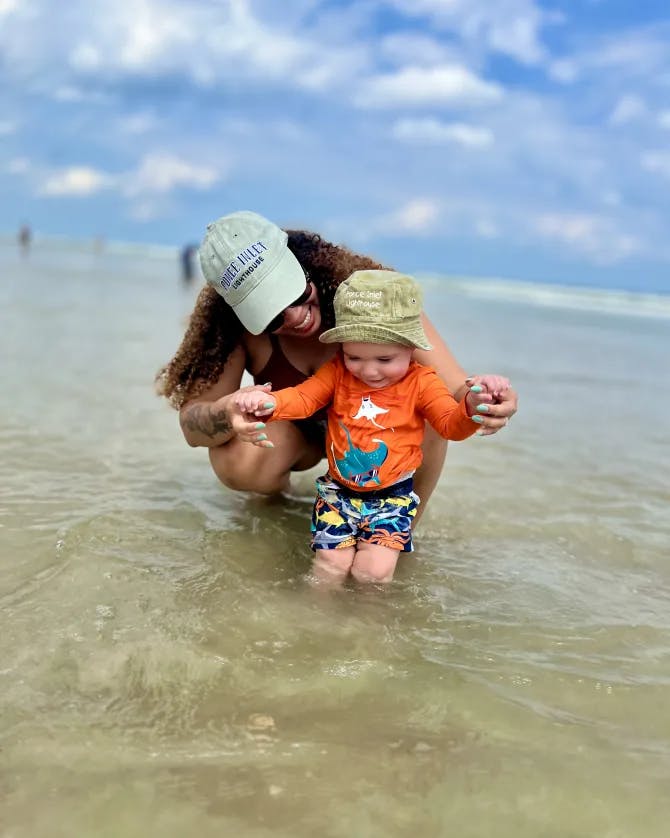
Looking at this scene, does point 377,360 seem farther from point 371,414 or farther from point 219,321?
point 219,321

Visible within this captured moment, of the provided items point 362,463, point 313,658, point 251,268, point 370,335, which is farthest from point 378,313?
point 313,658

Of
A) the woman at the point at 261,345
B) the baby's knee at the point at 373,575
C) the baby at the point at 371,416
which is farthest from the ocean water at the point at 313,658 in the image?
the woman at the point at 261,345

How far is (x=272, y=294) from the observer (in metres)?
2.73

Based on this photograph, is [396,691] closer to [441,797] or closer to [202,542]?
[441,797]

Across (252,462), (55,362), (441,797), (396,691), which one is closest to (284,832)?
(441,797)

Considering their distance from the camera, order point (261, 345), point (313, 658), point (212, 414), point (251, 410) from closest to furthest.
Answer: point (313, 658) < point (251, 410) < point (212, 414) < point (261, 345)

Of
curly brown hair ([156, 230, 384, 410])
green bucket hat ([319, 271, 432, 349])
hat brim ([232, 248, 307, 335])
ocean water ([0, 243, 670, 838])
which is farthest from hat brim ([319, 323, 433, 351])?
ocean water ([0, 243, 670, 838])

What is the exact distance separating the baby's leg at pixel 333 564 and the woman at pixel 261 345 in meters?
0.52

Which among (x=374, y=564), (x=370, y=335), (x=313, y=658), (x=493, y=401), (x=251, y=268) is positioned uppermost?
(x=251, y=268)

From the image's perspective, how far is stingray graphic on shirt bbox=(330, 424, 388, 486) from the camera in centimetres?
292

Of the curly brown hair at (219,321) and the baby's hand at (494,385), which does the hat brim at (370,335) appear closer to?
the baby's hand at (494,385)

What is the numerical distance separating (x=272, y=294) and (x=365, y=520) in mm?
886

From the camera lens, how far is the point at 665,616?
276 cm

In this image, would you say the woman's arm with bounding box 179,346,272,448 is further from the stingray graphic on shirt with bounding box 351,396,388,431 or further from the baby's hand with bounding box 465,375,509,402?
the baby's hand with bounding box 465,375,509,402
